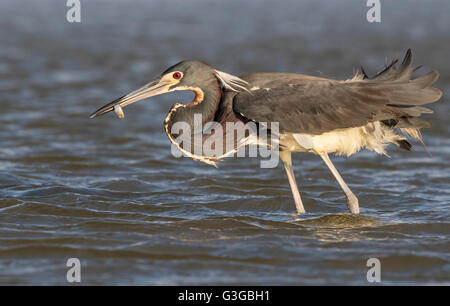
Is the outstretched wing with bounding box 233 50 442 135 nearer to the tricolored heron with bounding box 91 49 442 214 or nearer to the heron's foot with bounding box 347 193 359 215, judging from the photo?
the tricolored heron with bounding box 91 49 442 214

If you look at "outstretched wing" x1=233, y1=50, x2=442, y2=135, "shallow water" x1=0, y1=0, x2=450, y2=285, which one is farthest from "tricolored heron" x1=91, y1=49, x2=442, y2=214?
"shallow water" x1=0, y1=0, x2=450, y2=285

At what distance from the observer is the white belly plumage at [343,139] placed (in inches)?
362

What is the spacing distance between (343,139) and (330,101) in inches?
21.8

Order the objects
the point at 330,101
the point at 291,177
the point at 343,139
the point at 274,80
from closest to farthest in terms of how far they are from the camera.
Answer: the point at 330,101
the point at 274,80
the point at 343,139
the point at 291,177

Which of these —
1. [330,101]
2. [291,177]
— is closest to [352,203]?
[291,177]

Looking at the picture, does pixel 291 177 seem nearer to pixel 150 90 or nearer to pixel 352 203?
pixel 352 203

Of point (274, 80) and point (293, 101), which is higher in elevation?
point (274, 80)

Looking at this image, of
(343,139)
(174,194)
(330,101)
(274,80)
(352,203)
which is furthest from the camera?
(174,194)

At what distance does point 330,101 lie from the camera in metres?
9.09

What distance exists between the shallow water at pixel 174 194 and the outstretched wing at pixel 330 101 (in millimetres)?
1260

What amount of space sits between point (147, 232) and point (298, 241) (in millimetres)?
1703

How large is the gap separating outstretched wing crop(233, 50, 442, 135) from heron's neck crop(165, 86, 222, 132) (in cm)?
28

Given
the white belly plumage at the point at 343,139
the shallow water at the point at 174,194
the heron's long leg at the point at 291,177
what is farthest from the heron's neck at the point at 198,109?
the shallow water at the point at 174,194

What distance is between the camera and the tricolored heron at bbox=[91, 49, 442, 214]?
894 cm
